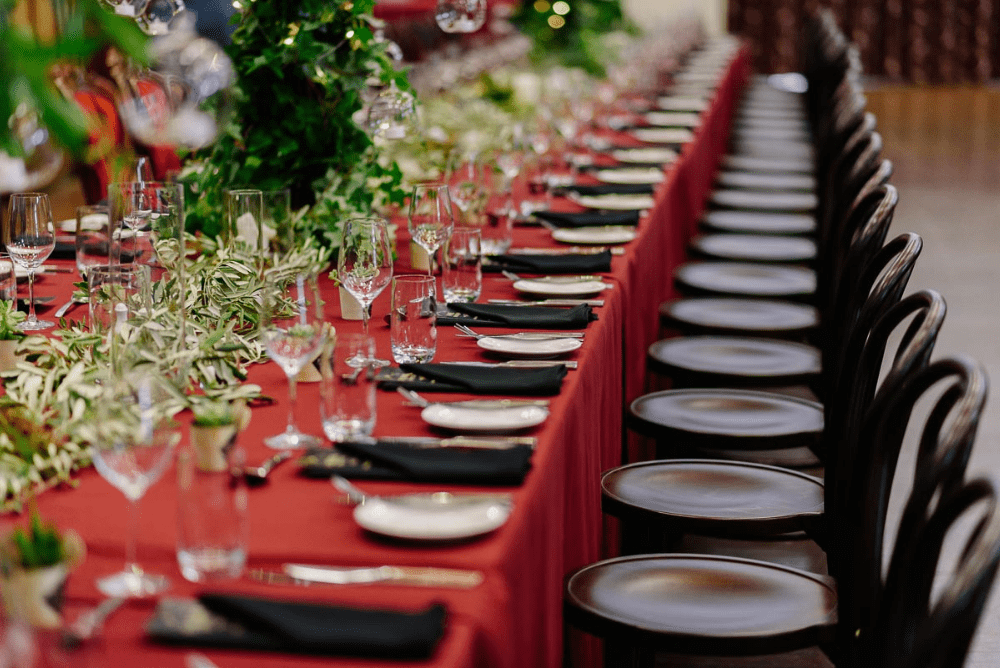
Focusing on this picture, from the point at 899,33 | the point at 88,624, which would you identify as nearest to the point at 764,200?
the point at 88,624

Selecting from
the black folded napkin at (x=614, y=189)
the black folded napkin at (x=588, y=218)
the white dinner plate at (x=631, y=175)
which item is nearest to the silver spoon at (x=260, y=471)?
the black folded napkin at (x=588, y=218)

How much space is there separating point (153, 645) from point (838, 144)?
11.7 ft

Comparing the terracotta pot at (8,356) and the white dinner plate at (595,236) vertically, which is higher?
the white dinner plate at (595,236)

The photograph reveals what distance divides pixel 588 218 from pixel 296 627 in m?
2.38

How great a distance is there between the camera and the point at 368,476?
→ 167 cm

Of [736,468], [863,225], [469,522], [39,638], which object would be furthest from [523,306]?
[39,638]

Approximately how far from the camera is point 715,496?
248 centimetres

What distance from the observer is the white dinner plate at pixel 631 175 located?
4340 mm

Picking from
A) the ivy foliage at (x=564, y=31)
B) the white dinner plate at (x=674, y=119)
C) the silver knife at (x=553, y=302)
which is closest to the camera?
the silver knife at (x=553, y=302)

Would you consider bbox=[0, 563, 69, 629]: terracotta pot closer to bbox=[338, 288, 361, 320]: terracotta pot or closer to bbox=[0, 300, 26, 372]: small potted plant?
bbox=[0, 300, 26, 372]: small potted plant

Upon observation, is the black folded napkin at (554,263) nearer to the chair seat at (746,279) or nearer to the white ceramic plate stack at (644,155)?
the chair seat at (746,279)

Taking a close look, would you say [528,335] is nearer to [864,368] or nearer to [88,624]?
[864,368]

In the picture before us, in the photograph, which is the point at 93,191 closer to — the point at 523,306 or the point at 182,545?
the point at 523,306

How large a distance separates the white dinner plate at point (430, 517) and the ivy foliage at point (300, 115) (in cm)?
139
